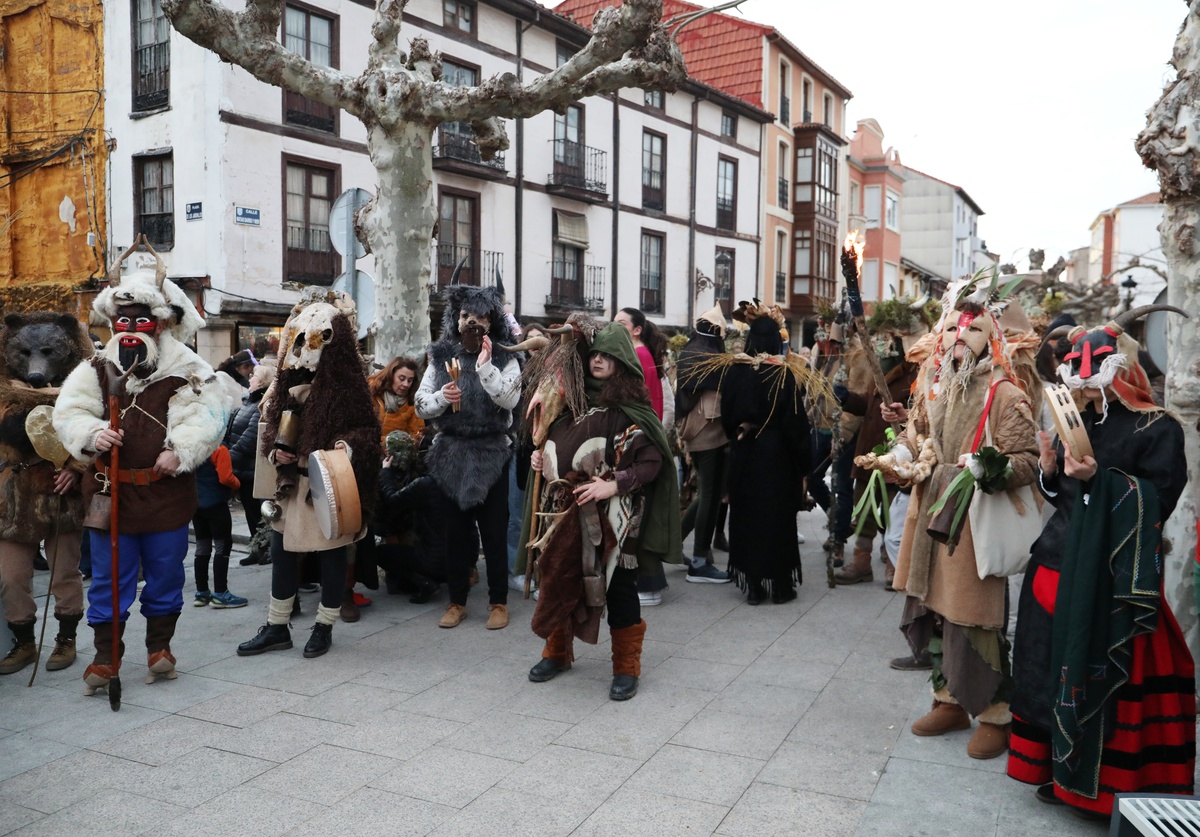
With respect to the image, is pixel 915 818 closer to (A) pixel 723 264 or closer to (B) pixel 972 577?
(B) pixel 972 577

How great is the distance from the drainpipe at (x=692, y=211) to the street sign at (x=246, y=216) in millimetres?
14582

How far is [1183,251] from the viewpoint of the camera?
454 centimetres

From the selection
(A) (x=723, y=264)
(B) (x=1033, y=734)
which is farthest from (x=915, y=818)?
(A) (x=723, y=264)

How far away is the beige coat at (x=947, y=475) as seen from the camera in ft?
13.1

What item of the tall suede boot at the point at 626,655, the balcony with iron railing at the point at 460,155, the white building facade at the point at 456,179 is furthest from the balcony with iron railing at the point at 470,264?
the tall suede boot at the point at 626,655

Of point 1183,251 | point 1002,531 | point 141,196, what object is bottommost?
point 1002,531

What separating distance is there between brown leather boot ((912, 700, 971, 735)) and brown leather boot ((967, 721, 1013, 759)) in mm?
191

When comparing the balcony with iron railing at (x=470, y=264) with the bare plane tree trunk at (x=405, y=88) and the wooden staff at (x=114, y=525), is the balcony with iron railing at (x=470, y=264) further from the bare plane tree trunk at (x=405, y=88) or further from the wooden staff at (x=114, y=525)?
the wooden staff at (x=114, y=525)

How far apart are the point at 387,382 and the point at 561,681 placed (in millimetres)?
2797

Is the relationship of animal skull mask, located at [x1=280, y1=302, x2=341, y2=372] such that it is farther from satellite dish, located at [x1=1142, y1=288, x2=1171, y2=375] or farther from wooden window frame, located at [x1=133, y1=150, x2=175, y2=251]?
wooden window frame, located at [x1=133, y1=150, x2=175, y2=251]

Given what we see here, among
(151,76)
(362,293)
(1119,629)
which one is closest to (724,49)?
(151,76)

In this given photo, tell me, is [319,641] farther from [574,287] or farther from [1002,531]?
[574,287]

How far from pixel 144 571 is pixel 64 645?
845 millimetres

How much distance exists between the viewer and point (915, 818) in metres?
3.45
